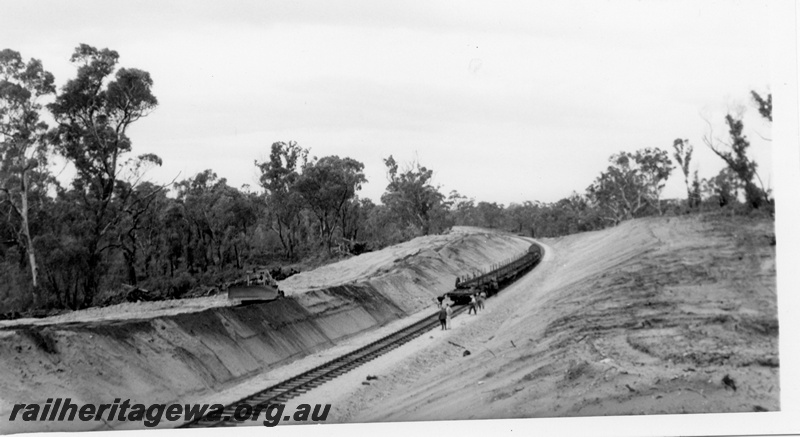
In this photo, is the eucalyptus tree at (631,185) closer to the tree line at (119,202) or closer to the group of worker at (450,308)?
the tree line at (119,202)

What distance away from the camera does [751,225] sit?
63.5 ft

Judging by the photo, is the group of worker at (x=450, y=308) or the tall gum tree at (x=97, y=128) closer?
the group of worker at (x=450, y=308)

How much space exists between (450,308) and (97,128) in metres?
24.9

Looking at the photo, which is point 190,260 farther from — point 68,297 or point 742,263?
point 742,263

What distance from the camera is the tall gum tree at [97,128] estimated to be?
38531mm

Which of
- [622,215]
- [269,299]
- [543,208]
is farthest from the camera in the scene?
[543,208]

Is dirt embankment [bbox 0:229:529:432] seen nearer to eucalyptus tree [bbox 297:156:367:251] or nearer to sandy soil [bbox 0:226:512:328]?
sandy soil [bbox 0:226:512:328]

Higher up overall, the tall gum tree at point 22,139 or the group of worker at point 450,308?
the tall gum tree at point 22,139

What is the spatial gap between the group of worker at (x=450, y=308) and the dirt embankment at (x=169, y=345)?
3707 mm

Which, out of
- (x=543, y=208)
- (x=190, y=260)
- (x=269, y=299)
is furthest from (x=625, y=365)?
(x=543, y=208)

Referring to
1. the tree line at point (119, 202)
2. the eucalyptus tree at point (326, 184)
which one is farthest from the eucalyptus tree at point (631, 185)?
the eucalyptus tree at point (326, 184)

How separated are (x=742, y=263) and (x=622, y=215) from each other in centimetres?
6573

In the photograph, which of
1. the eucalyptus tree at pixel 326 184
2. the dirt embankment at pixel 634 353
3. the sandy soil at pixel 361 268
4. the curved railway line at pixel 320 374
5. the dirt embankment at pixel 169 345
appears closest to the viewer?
the dirt embankment at pixel 634 353

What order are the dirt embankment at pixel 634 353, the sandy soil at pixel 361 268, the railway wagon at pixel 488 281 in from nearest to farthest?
the dirt embankment at pixel 634 353 → the sandy soil at pixel 361 268 → the railway wagon at pixel 488 281
